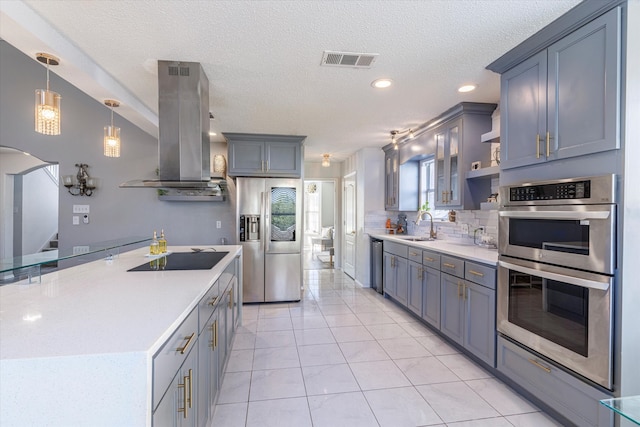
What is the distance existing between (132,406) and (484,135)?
323 cm

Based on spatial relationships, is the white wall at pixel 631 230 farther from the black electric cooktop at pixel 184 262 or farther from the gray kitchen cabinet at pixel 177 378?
the black electric cooktop at pixel 184 262

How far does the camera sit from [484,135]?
293 centimetres

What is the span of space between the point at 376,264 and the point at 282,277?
153 cm

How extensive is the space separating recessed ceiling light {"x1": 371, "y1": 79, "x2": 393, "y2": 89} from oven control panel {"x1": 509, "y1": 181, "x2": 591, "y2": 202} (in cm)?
130

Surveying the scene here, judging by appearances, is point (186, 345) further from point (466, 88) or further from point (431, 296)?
point (466, 88)

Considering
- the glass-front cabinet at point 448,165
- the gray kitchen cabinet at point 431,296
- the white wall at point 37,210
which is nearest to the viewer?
the gray kitchen cabinet at point 431,296

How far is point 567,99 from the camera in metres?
1.77

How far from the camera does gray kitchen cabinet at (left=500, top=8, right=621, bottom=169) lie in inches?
60.6

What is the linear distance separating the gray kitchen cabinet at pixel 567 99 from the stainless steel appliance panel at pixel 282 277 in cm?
299

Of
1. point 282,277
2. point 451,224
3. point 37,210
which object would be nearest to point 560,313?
point 451,224

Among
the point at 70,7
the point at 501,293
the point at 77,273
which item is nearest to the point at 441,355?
the point at 501,293

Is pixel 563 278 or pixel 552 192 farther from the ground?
pixel 552 192

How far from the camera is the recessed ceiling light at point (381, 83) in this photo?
2565 mm

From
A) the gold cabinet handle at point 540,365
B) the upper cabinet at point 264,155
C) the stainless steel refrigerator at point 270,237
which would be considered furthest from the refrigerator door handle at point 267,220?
the gold cabinet handle at point 540,365
